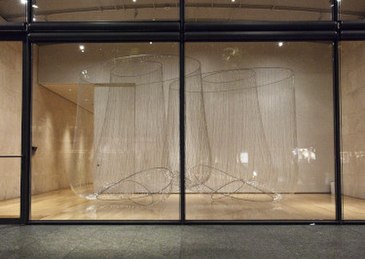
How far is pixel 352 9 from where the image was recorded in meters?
6.57

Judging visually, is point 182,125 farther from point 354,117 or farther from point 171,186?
point 354,117

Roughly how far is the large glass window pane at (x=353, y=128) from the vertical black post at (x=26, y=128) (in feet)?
15.4

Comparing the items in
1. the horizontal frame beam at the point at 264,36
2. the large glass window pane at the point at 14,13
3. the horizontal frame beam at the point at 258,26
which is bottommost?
the horizontal frame beam at the point at 264,36

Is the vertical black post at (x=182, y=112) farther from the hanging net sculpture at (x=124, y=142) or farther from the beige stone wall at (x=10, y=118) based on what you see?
the beige stone wall at (x=10, y=118)

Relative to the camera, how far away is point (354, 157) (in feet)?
24.0

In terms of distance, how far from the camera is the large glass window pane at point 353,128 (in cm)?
670

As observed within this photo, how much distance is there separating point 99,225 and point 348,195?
3.80 metres

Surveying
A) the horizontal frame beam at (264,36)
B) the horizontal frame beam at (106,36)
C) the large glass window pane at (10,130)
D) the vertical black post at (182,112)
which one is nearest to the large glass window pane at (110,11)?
the vertical black post at (182,112)

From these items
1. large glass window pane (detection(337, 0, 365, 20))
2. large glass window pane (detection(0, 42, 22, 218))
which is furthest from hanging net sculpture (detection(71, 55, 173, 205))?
large glass window pane (detection(337, 0, 365, 20))

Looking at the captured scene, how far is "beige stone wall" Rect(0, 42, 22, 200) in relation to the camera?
667 centimetres

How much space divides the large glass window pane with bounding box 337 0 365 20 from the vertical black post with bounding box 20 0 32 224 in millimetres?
4678

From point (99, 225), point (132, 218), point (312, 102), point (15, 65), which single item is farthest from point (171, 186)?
point (15, 65)

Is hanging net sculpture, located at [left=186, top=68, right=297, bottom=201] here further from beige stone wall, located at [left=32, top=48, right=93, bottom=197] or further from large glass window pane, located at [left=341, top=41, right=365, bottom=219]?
beige stone wall, located at [left=32, top=48, right=93, bottom=197]

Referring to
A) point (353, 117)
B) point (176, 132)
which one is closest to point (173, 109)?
point (176, 132)
